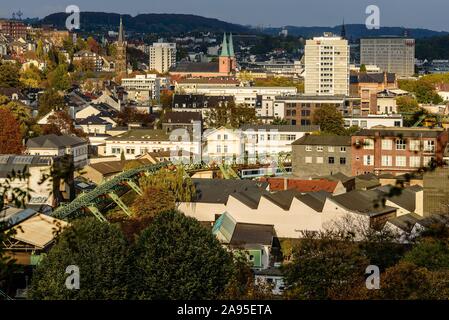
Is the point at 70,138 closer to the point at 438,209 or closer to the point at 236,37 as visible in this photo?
the point at 438,209

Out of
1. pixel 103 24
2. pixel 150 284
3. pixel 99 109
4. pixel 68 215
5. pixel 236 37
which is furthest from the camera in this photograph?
pixel 103 24

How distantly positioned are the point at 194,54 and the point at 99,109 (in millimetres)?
57774

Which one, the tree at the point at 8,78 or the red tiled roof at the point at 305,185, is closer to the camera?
the red tiled roof at the point at 305,185

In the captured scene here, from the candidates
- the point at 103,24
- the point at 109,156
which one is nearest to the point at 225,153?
the point at 109,156

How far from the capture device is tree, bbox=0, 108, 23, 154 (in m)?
23.6

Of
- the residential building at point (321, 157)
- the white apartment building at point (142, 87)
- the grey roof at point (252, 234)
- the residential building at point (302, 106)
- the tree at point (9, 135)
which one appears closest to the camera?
the grey roof at point (252, 234)

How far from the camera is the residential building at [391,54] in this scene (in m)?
79.8

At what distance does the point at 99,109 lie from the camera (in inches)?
1379

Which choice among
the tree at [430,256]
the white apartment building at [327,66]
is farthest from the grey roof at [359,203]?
the white apartment building at [327,66]

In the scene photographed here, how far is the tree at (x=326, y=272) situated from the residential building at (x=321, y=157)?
1167 centimetres

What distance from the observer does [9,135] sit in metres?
24.1

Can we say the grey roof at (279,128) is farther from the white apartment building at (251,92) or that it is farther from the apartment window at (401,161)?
the white apartment building at (251,92)

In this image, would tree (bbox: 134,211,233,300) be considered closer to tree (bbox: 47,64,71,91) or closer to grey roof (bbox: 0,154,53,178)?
grey roof (bbox: 0,154,53,178)

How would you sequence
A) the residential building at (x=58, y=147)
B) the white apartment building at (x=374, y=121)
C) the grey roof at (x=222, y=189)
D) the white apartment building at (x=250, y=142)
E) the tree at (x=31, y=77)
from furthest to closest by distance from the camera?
1. the tree at (x=31, y=77)
2. the white apartment building at (x=374, y=121)
3. the white apartment building at (x=250, y=142)
4. the residential building at (x=58, y=147)
5. the grey roof at (x=222, y=189)
